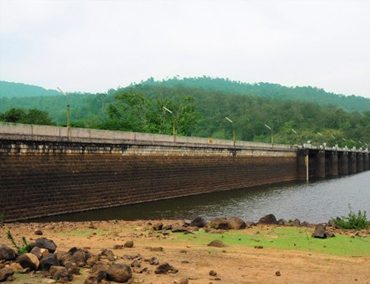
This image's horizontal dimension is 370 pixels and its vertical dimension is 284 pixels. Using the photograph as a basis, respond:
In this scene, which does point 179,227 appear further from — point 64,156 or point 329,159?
point 329,159

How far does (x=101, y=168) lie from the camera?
31531 millimetres

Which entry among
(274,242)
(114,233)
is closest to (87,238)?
(114,233)

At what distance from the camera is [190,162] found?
145ft

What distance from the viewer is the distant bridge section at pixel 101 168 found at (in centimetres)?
2472

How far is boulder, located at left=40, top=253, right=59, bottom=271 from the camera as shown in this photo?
395 inches

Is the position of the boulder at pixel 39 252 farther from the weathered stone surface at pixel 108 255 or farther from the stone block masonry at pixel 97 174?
the stone block masonry at pixel 97 174

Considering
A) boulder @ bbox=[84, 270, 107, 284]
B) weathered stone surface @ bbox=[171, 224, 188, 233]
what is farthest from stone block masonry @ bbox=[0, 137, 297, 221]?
boulder @ bbox=[84, 270, 107, 284]

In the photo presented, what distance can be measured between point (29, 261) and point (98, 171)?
69.5 feet

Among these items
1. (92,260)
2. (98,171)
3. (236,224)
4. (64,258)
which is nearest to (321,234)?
(236,224)

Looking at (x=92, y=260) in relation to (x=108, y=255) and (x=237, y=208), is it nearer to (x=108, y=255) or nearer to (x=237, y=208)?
(x=108, y=255)

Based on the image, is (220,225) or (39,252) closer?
(39,252)

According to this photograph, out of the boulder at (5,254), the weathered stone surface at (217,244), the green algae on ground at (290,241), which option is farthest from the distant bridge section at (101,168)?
the boulder at (5,254)

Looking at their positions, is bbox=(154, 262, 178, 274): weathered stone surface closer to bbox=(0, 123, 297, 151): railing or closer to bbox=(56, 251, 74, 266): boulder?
bbox=(56, 251, 74, 266): boulder

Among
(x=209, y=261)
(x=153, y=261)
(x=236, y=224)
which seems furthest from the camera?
(x=236, y=224)
